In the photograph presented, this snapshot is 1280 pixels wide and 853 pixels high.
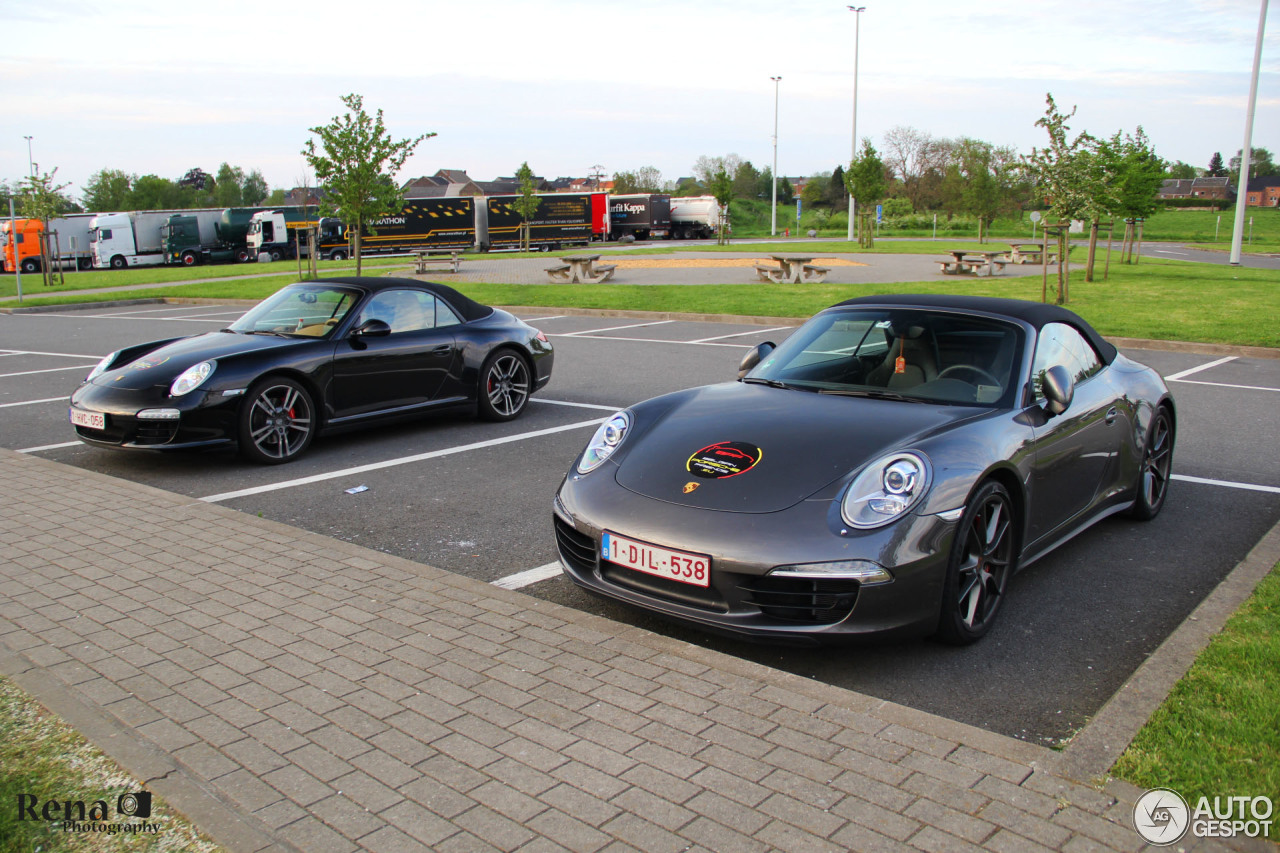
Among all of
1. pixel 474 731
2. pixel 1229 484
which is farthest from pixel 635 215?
pixel 474 731

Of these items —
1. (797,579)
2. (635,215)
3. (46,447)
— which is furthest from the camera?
(635,215)

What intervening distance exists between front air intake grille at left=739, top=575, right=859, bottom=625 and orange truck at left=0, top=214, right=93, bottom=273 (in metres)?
46.5

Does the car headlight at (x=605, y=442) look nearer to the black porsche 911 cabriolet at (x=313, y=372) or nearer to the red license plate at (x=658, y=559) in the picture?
the red license plate at (x=658, y=559)

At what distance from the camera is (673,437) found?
4.39 meters

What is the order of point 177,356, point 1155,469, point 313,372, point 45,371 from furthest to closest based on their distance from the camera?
point 45,371, point 313,372, point 177,356, point 1155,469

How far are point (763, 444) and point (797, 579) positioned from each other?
29.8 inches

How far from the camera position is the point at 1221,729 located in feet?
10.2

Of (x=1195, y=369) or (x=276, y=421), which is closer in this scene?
(x=276, y=421)

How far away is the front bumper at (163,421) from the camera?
6.82m

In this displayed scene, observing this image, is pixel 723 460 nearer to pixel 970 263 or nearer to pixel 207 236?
pixel 970 263

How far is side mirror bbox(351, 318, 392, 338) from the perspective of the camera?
783cm

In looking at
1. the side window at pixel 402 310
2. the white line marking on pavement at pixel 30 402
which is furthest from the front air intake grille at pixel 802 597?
the white line marking on pavement at pixel 30 402

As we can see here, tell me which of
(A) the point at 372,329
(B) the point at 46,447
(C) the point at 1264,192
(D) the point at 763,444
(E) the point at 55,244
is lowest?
(B) the point at 46,447

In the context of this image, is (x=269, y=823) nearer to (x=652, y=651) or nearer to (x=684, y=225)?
(x=652, y=651)
